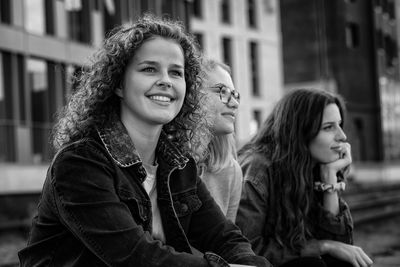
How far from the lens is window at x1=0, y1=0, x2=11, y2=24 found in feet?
72.3

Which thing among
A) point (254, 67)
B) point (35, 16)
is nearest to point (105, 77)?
point (35, 16)

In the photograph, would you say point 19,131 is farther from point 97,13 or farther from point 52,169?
point 52,169

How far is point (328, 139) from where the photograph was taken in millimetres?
4215

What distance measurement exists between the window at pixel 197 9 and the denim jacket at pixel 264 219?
34.5 metres

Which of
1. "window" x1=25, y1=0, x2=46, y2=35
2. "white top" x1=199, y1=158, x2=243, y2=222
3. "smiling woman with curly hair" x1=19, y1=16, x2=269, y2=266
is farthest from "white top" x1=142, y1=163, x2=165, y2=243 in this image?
"window" x1=25, y1=0, x2=46, y2=35

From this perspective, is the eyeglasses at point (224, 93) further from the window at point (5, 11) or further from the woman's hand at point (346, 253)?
the window at point (5, 11)

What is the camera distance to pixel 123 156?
9.29 ft

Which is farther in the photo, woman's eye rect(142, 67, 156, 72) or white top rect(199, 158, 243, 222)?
white top rect(199, 158, 243, 222)

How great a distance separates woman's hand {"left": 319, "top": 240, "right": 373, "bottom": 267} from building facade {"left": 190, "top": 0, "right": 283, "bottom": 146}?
33.2 m

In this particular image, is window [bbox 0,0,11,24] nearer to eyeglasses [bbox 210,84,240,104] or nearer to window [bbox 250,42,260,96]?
eyeglasses [bbox 210,84,240,104]

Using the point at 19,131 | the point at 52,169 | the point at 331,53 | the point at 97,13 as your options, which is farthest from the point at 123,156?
the point at 331,53

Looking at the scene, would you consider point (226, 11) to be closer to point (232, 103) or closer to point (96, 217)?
point (232, 103)

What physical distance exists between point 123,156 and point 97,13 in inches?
931

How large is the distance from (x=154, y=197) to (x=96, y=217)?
442 millimetres
